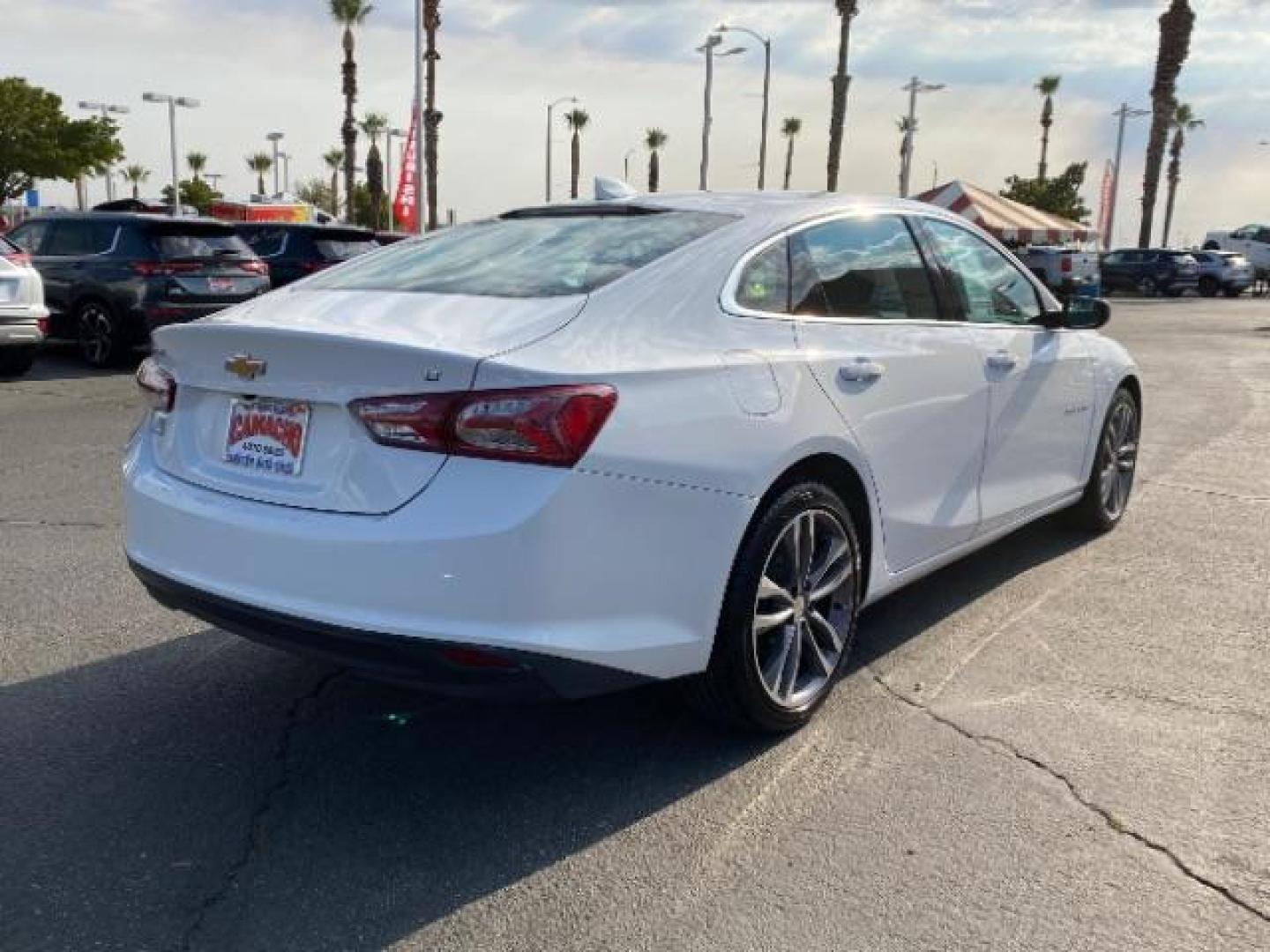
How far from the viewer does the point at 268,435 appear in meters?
3.04

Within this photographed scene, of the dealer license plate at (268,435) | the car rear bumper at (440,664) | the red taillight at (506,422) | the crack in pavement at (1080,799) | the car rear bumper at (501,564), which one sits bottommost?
the crack in pavement at (1080,799)

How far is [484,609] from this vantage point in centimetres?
271

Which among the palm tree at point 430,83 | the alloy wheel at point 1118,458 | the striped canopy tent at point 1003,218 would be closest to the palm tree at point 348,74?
the palm tree at point 430,83

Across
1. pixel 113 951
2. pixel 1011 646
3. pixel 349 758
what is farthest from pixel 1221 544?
pixel 113 951

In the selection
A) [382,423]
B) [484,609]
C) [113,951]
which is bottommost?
[113,951]

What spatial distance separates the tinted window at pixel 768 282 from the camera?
135 inches

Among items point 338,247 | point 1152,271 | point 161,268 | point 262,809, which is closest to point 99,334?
point 161,268

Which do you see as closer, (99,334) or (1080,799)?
(1080,799)

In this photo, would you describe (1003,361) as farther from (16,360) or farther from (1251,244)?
(1251,244)

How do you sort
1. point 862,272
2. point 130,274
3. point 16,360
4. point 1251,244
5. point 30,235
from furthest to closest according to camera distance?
point 1251,244 → point 30,235 → point 130,274 → point 16,360 → point 862,272

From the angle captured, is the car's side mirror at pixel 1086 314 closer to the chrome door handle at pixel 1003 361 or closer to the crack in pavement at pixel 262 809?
the chrome door handle at pixel 1003 361

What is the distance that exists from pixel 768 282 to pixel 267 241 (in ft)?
44.1

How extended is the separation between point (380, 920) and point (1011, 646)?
2.63 metres

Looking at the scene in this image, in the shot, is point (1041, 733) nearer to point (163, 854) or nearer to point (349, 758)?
point (349, 758)
